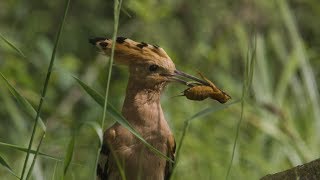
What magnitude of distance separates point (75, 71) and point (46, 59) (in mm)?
503

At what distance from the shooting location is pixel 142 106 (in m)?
3.41

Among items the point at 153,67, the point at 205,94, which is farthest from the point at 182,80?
the point at 205,94

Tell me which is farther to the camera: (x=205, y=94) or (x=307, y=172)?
(x=205, y=94)

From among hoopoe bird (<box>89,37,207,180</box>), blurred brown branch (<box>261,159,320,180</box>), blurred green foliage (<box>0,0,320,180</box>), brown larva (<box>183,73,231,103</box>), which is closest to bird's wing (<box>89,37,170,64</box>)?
hoopoe bird (<box>89,37,207,180</box>)

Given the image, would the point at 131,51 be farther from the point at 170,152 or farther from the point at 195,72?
the point at 195,72

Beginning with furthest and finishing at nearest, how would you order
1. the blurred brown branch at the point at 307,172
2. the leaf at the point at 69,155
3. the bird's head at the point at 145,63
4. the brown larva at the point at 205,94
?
the bird's head at the point at 145,63, the brown larva at the point at 205,94, the blurred brown branch at the point at 307,172, the leaf at the point at 69,155

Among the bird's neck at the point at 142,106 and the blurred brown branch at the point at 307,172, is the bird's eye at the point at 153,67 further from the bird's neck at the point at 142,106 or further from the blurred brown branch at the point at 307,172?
the blurred brown branch at the point at 307,172

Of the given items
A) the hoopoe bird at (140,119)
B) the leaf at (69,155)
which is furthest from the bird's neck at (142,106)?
the leaf at (69,155)

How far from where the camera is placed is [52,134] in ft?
20.7

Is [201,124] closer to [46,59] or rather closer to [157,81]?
[46,59]

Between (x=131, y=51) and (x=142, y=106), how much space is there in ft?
0.61

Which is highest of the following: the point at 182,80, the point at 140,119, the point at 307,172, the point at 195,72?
the point at 195,72

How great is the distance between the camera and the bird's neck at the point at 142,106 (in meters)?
3.38

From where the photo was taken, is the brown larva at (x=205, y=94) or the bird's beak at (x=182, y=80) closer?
the brown larva at (x=205, y=94)
